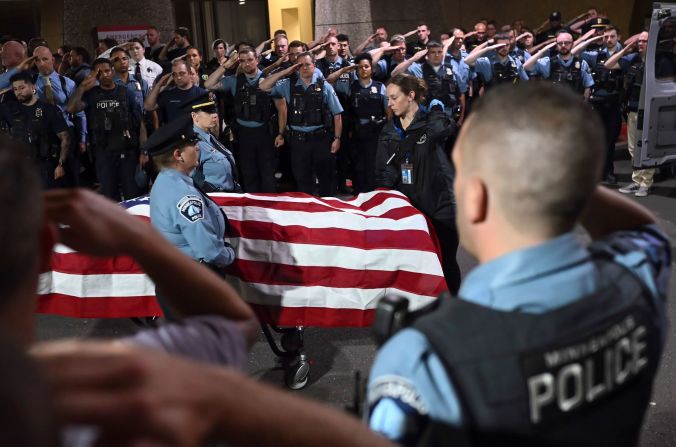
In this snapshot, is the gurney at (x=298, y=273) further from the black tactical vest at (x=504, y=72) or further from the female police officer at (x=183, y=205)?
the black tactical vest at (x=504, y=72)

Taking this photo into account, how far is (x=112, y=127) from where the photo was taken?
723 centimetres

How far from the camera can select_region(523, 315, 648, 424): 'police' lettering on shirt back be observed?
103 cm

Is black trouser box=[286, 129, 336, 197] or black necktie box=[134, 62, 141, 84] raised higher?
black necktie box=[134, 62, 141, 84]

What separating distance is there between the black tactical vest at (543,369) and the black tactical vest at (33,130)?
6528mm

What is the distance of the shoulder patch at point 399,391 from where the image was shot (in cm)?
104

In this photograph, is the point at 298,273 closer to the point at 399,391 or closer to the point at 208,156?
the point at 208,156

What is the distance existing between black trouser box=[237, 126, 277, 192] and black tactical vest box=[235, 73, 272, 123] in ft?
0.38

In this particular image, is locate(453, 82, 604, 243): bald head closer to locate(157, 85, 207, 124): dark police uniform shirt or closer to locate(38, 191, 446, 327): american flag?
locate(38, 191, 446, 327): american flag

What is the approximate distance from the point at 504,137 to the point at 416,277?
Result: 109 inches

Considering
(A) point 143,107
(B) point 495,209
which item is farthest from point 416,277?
(A) point 143,107

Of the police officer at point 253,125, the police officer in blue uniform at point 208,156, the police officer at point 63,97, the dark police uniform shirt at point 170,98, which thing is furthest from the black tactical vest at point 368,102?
the police officer in blue uniform at point 208,156

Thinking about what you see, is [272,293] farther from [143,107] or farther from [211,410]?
[143,107]

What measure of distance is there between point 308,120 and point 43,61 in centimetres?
280

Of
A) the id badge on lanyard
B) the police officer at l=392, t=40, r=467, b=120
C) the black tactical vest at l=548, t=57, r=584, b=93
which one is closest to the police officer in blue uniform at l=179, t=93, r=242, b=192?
the id badge on lanyard
